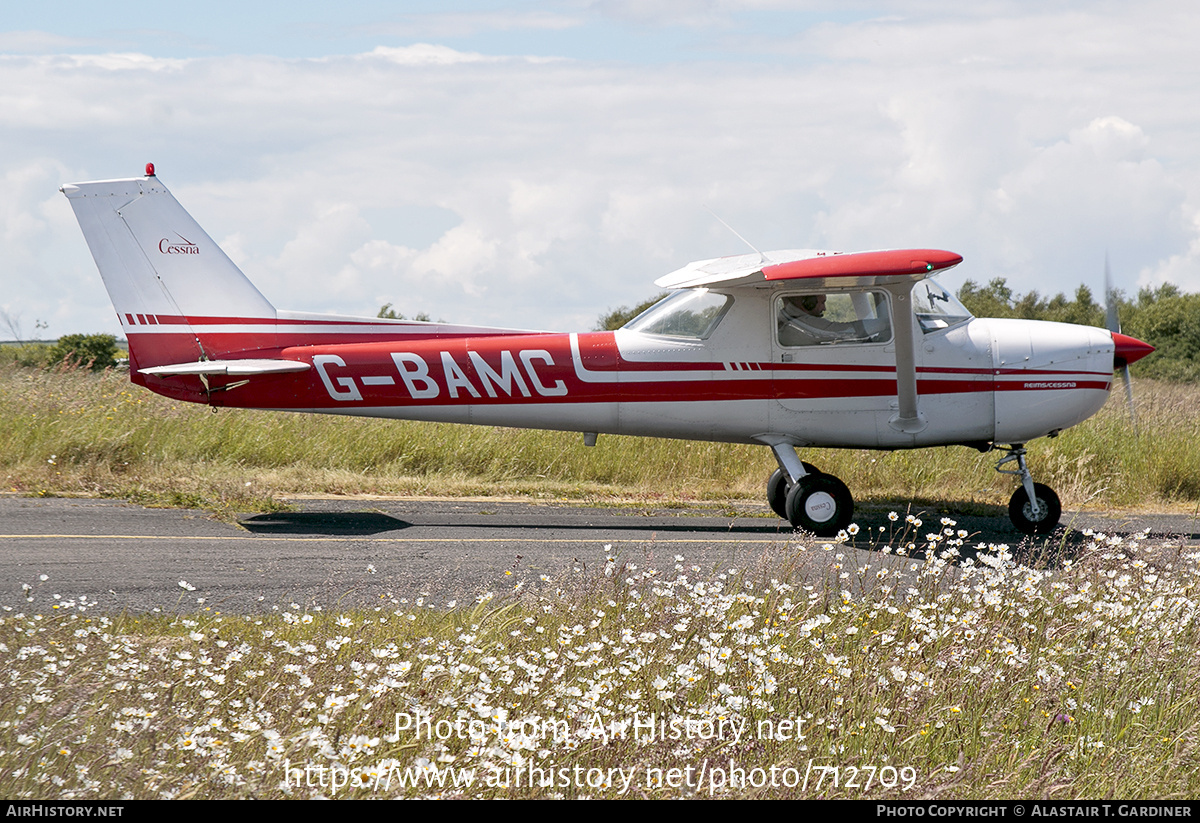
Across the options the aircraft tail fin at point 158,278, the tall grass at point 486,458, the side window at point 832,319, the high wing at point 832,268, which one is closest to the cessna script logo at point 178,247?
the aircraft tail fin at point 158,278

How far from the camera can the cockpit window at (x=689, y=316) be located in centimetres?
1008

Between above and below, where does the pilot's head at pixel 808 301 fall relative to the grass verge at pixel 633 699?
above

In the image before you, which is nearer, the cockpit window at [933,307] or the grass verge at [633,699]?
the grass verge at [633,699]

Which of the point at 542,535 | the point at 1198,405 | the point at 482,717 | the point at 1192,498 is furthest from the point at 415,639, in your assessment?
the point at 1198,405

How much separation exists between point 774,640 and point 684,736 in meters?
1.09

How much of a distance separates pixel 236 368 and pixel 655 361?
3895mm

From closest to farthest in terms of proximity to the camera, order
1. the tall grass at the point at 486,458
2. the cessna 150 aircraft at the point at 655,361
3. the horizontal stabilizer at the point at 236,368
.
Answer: the horizontal stabilizer at the point at 236,368 → the cessna 150 aircraft at the point at 655,361 → the tall grass at the point at 486,458

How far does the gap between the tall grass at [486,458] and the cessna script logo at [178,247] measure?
2.59 meters

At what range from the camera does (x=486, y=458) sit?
1314 cm

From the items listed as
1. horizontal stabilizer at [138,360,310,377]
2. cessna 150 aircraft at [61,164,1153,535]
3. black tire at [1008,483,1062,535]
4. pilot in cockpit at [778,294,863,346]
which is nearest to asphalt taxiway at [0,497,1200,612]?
black tire at [1008,483,1062,535]

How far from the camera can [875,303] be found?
9992 mm

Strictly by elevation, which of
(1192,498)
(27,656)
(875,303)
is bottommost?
(1192,498)

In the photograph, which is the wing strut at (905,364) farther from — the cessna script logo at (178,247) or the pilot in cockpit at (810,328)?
the cessna script logo at (178,247)
